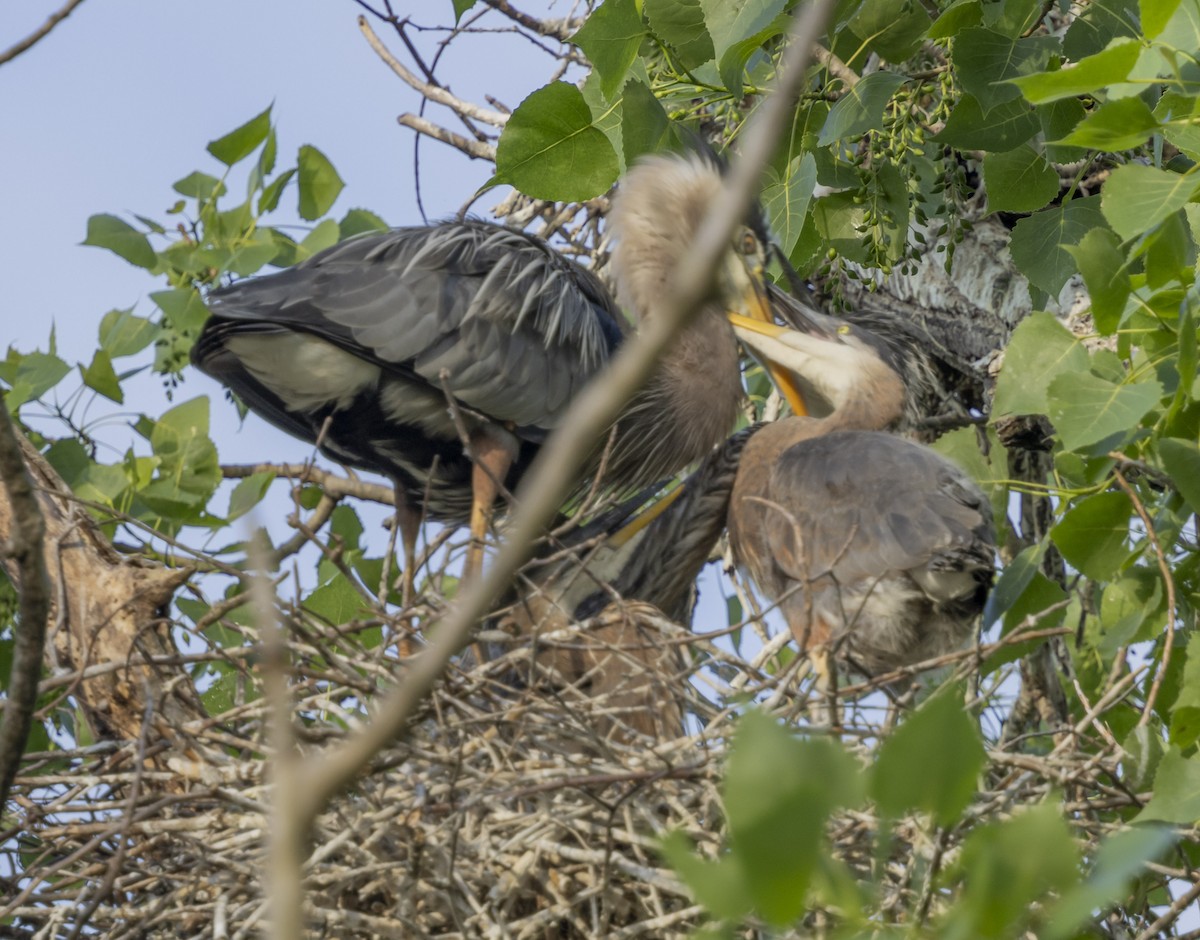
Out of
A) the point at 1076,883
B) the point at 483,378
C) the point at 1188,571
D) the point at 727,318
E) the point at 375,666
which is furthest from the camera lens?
the point at 727,318

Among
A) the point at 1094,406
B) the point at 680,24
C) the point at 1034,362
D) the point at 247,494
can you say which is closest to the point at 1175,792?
the point at 1094,406

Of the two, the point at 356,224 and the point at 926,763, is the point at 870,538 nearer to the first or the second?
the point at 356,224

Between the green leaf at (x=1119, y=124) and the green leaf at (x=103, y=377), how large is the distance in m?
2.28

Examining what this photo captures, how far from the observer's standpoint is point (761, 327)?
12.5 ft

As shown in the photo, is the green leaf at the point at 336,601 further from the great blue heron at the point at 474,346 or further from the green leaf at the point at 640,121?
the green leaf at the point at 640,121

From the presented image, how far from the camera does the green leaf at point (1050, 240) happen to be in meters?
2.65

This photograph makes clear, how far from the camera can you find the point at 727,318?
13.0 ft

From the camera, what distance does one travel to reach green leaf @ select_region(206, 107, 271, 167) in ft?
11.0

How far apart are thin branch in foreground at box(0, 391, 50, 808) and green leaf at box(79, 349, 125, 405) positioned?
6.26 ft

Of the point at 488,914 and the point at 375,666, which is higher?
the point at 375,666

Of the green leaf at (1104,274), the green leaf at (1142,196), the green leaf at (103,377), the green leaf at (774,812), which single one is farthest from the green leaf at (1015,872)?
the green leaf at (103,377)

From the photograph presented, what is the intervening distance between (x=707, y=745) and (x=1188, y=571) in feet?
3.21

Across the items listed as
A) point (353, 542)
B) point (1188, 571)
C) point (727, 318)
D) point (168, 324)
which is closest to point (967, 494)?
point (1188, 571)

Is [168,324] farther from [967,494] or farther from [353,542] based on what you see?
[967,494]
